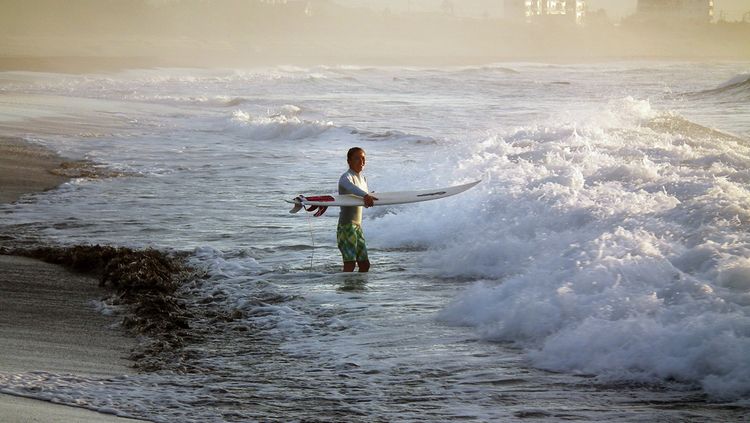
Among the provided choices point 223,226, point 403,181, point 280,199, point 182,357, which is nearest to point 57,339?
point 182,357

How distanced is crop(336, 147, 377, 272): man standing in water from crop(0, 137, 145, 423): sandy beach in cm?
249

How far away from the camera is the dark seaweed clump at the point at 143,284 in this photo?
6.90 metres

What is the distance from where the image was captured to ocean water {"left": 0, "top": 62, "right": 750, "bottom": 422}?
18.4ft

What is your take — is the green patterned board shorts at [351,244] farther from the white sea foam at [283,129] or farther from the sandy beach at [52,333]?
the white sea foam at [283,129]

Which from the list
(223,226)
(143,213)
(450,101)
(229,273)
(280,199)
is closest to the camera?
(229,273)

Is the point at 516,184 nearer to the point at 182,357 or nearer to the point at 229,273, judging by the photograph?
the point at 229,273

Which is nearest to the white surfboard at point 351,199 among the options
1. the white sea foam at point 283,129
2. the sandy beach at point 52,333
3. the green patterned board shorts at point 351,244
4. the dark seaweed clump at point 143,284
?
the green patterned board shorts at point 351,244

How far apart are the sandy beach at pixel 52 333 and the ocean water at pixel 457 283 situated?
0.30 meters

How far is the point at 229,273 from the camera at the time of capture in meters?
9.47

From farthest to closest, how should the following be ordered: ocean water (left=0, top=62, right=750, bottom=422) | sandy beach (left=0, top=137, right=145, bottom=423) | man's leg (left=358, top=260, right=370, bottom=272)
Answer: man's leg (left=358, top=260, right=370, bottom=272), ocean water (left=0, top=62, right=750, bottom=422), sandy beach (left=0, top=137, right=145, bottom=423)

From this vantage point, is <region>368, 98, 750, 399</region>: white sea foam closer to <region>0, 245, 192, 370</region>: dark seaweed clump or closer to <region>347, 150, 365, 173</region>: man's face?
<region>347, 150, 365, 173</region>: man's face

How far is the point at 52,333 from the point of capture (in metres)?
6.84

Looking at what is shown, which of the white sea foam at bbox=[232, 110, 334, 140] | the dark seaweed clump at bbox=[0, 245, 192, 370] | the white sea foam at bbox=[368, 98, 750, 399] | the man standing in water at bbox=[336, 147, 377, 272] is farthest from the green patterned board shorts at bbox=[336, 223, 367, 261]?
the white sea foam at bbox=[232, 110, 334, 140]

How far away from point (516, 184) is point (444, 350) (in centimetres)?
597
